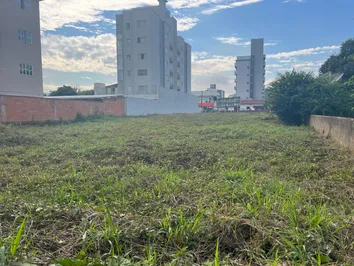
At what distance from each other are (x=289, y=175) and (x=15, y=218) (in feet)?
11.3

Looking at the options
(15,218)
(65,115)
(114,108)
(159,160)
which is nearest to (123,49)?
(114,108)

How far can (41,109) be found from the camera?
1400 centimetres

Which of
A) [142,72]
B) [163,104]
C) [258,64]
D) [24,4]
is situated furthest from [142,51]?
[258,64]

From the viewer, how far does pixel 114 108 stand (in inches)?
864

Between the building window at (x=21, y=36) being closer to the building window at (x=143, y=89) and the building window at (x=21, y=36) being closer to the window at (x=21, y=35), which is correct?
the window at (x=21, y=35)

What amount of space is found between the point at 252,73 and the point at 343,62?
132 feet

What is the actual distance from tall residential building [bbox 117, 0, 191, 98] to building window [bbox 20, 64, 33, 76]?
16066mm

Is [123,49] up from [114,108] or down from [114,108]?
up

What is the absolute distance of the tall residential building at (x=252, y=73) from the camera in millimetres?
57375

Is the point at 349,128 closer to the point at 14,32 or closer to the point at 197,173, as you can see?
the point at 197,173

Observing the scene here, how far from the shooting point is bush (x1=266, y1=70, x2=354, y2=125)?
1022 cm

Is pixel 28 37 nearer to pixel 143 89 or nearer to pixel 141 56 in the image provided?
pixel 143 89

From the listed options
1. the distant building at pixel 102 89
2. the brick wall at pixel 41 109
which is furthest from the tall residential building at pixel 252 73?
the brick wall at pixel 41 109

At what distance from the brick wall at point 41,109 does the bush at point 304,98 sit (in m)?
12.8
